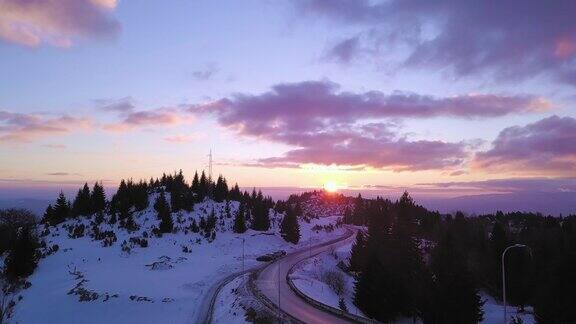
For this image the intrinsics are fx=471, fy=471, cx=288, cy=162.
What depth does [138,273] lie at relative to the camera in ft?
216

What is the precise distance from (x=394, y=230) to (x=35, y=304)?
43507mm

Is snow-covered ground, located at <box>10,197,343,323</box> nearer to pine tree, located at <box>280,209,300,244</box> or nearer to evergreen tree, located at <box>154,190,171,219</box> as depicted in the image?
evergreen tree, located at <box>154,190,171,219</box>

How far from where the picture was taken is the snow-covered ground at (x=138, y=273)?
49.7m

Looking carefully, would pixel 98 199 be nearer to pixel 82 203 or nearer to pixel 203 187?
pixel 82 203

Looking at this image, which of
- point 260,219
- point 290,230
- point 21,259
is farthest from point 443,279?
point 260,219

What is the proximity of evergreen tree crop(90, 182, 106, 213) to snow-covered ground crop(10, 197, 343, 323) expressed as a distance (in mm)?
4851

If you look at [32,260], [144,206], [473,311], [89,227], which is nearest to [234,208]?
[144,206]

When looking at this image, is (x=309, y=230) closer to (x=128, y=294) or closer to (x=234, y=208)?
(x=234, y=208)

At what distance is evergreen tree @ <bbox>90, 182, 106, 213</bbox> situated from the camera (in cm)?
9650

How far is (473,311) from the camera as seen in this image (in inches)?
1769

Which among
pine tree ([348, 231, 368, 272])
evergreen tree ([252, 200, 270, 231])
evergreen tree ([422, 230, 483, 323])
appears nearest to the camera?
evergreen tree ([422, 230, 483, 323])

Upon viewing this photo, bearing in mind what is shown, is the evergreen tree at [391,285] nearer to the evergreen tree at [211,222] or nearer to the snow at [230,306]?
the snow at [230,306]

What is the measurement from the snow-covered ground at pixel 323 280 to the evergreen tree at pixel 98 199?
46.3 meters

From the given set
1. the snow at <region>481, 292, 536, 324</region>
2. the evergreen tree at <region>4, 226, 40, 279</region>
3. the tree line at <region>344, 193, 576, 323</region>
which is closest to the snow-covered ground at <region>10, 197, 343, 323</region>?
the evergreen tree at <region>4, 226, 40, 279</region>
